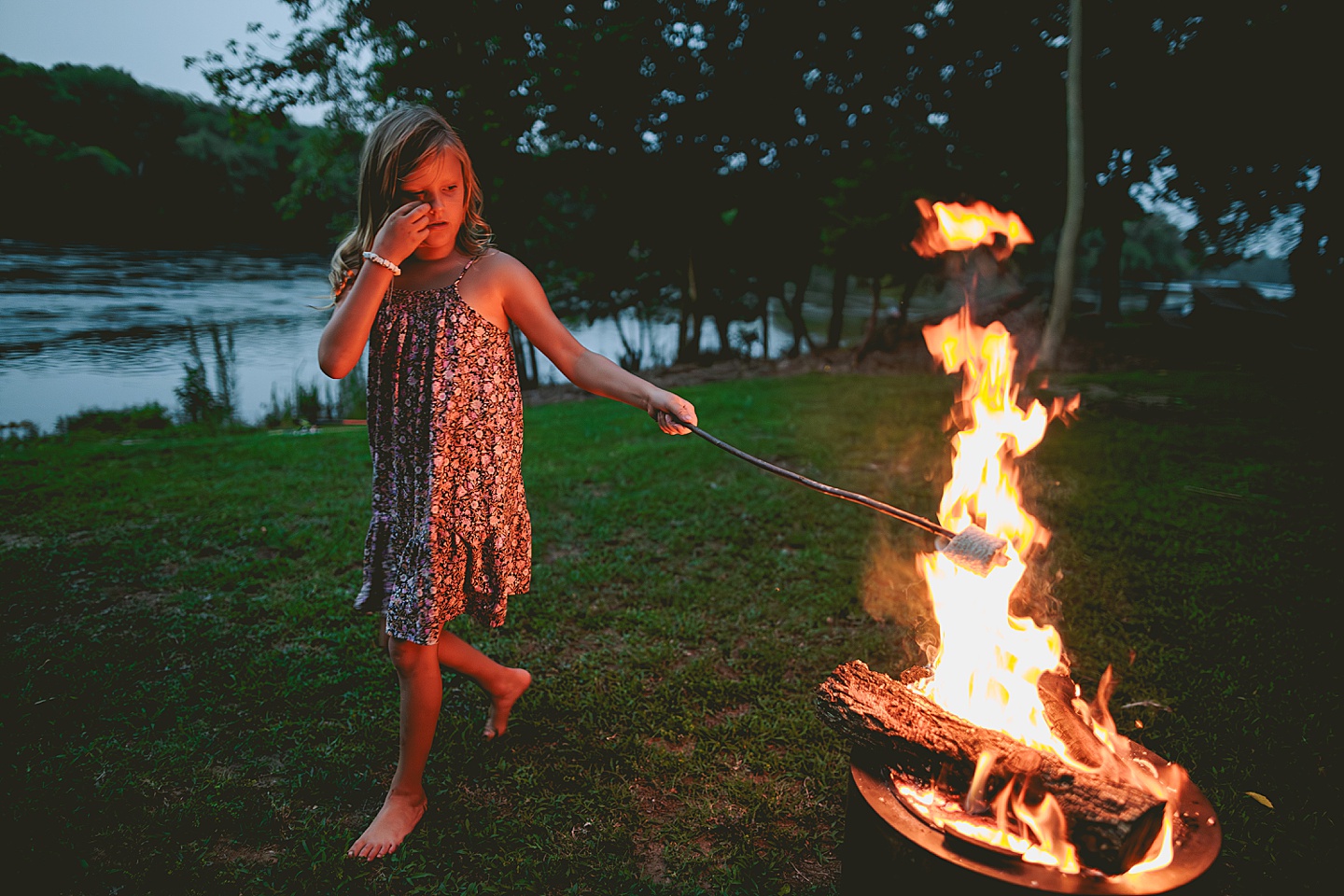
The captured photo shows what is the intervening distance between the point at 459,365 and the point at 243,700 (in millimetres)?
2081

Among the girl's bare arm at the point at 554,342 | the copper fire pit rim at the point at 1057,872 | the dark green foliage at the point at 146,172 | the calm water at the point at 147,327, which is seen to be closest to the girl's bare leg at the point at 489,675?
the girl's bare arm at the point at 554,342

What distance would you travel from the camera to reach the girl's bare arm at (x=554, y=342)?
7.60 ft

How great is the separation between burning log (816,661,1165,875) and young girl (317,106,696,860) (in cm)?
88

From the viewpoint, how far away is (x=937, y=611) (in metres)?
2.17

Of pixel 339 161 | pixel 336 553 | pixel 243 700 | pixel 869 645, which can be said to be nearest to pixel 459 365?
pixel 243 700

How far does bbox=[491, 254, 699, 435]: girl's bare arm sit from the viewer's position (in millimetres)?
2316

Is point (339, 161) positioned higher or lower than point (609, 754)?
higher

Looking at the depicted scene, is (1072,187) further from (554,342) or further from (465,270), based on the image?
(465,270)

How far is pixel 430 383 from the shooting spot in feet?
7.32

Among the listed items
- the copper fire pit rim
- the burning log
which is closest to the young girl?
the burning log

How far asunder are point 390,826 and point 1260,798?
9.84 ft

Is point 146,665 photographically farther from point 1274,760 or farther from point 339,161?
point 339,161

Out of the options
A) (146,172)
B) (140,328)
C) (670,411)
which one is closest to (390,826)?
(670,411)

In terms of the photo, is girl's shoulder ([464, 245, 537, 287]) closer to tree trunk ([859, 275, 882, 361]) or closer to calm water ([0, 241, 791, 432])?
calm water ([0, 241, 791, 432])
